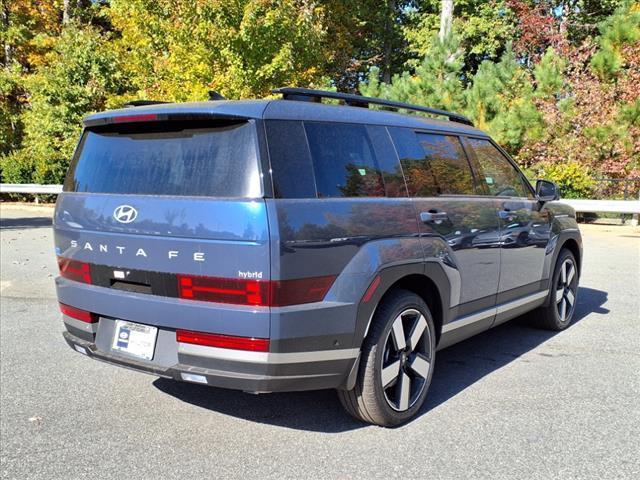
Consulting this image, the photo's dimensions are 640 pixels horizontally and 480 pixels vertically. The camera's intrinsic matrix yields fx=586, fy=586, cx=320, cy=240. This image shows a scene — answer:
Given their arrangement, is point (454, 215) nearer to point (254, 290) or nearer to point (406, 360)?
point (406, 360)

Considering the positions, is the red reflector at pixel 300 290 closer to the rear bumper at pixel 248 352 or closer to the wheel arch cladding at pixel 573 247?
the rear bumper at pixel 248 352

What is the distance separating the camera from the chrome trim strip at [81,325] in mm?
3473

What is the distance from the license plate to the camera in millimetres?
3176

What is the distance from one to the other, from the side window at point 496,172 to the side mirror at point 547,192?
0.10 m

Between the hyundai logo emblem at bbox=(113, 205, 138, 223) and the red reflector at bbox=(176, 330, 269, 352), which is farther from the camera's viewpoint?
the hyundai logo emblem at bbox=(113, 205, 138, 223)

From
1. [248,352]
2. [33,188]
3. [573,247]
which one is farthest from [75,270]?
[33,188]

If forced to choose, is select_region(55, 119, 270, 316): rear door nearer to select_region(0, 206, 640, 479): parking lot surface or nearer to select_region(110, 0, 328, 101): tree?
select_region(0, 206, 640, 479): parking lot surface

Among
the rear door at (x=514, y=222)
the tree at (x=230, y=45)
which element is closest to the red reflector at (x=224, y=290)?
the rear door at (x=514, y=222)

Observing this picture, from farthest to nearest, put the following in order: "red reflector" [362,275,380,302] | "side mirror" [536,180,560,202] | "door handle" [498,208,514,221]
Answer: "side mirror" [536,180,560,202], "door handle" [498,208,514,221], "red reflector" [362,275,380,302]

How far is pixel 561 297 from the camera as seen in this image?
568cm

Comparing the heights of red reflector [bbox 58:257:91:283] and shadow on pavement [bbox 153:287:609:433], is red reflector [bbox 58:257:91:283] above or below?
above

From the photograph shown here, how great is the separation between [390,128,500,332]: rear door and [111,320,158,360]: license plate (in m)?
1.71

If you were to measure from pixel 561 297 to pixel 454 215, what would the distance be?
2.29 meters

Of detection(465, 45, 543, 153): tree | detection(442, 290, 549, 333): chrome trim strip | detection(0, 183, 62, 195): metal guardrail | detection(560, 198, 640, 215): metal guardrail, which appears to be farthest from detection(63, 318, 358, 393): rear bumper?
detection(0, 183, 62, 195): metal guardrail
